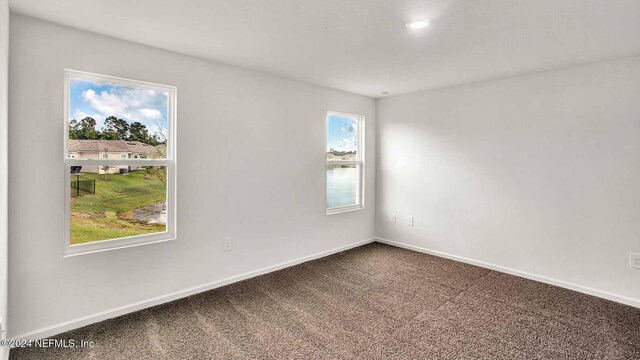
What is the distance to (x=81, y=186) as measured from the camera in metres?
2.46

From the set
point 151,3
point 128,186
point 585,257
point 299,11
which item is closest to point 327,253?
point 128,186

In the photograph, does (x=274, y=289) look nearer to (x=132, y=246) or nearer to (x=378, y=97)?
(x=132, y=246)

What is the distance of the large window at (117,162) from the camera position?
2.42 meters

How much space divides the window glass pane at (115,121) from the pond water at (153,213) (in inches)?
17.5

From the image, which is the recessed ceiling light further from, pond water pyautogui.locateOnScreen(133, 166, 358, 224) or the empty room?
pond water pyautogui.locateOnScreen(133, 166, 358, 224)

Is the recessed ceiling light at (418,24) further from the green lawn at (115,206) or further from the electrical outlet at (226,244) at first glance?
the electrical outlet at (226,244)

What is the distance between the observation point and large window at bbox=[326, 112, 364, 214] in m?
4.30

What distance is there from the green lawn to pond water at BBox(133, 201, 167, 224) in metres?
0.03

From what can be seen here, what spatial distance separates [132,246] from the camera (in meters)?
2.62

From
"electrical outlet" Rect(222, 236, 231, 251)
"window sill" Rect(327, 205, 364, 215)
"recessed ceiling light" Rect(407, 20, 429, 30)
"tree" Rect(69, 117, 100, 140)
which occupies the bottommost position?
"electrical outlet" Rect(222, 236, 231, 251)

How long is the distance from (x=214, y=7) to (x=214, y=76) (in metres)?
1.11

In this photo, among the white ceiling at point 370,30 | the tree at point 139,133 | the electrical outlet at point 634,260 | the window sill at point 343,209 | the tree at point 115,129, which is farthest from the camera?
the window sill at point 343,209

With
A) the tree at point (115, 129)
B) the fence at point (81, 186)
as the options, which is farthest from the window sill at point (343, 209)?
the fence at point (81, 186)

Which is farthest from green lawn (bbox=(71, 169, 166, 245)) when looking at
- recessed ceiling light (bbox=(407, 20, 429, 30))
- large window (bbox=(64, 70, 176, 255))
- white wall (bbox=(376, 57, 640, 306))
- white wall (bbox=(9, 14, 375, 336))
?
white wall (bbox=(376, 57, 640, 306))
